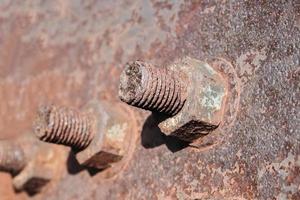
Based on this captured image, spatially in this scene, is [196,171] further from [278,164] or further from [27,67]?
[27,67]

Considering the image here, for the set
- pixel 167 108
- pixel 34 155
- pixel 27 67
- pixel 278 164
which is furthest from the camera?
pixel 27 67

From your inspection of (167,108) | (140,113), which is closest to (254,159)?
(167,108)

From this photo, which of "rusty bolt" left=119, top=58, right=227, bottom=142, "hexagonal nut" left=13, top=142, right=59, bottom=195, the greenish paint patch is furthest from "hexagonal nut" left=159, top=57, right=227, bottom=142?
"hexagonal nut" left=13, top=142, right=59, bottom=195

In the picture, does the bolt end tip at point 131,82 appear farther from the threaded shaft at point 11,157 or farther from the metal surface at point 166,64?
the threaded shaft at point 11,157

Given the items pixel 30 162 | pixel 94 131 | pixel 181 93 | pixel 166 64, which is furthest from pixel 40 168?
pixel 181 93

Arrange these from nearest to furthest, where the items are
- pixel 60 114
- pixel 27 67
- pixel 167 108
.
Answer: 1. pixel 167 108
2. pixel 60 114
3. pixel 27 67

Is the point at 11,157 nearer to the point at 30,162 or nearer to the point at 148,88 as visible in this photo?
the point at 30,162
